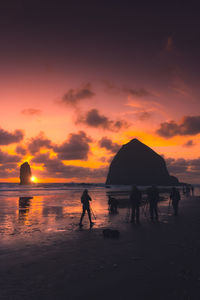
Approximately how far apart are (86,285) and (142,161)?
625ft

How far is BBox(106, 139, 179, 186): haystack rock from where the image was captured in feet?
609

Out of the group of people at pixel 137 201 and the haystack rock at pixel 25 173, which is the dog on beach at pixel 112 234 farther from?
the haystack rock at pixel 25 173

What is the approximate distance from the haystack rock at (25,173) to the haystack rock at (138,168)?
2567 inches

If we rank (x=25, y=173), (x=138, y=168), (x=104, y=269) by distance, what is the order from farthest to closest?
(x=138, y=168)
(x=25, y=173)
(x=104, y=269)

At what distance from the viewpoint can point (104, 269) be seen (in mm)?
7074

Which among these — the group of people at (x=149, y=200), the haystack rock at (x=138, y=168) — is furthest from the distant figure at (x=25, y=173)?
the group of people at (x=149, y=200)

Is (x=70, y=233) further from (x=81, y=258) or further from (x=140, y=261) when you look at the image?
(x=140, y=261)

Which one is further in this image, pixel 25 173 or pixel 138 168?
pixel 138 168

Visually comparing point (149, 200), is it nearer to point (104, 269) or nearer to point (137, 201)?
point (137, 201)

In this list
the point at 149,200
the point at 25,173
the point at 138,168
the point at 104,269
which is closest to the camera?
the point at 104,269

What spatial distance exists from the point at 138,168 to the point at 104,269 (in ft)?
612

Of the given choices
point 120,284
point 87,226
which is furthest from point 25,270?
point 87,226

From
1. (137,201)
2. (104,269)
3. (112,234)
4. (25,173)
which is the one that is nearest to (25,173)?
(25,173)

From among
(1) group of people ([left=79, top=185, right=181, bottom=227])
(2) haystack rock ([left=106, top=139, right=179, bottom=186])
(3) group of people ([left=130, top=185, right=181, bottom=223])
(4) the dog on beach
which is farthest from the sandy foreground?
(2) haystack rock ([left=106, top=139, right=179, bottom=186])
